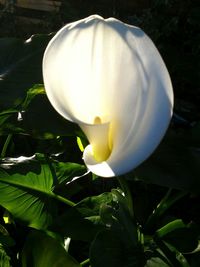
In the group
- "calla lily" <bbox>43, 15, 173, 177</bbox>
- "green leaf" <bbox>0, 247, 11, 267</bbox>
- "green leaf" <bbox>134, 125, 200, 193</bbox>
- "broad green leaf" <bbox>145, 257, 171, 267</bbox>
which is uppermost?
"calla lily" <bbox>43, 15, 173, 177</bbox>

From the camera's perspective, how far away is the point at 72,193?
44.4 inches

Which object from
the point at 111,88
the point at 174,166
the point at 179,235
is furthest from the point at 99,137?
the point at 179,235

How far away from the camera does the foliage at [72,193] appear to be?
0.90 meters

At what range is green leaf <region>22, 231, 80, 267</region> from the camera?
924 mm

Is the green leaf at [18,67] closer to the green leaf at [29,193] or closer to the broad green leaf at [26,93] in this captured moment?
the broad green leaf at [26,93]

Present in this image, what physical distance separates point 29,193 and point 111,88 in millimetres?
431

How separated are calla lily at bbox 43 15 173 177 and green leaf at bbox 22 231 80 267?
0.76ft

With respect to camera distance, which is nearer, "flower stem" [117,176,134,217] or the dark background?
"flower stem" [117,176,134,217]

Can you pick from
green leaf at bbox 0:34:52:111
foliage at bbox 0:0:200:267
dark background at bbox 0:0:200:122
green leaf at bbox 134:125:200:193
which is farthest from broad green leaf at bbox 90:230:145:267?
dark background at bbox 0:0:200:122

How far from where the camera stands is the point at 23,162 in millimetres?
1012

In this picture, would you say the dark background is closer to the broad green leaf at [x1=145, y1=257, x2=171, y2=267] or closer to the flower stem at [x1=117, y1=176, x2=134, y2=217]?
the flower stem at [x1=117, y1=176, x2=134, y2=217]

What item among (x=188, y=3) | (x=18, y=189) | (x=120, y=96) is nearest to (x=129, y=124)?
(x=120, y=96)

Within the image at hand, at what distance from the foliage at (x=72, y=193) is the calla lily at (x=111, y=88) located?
18cm

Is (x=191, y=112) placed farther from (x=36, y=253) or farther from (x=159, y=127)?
(x=159, y=127)
